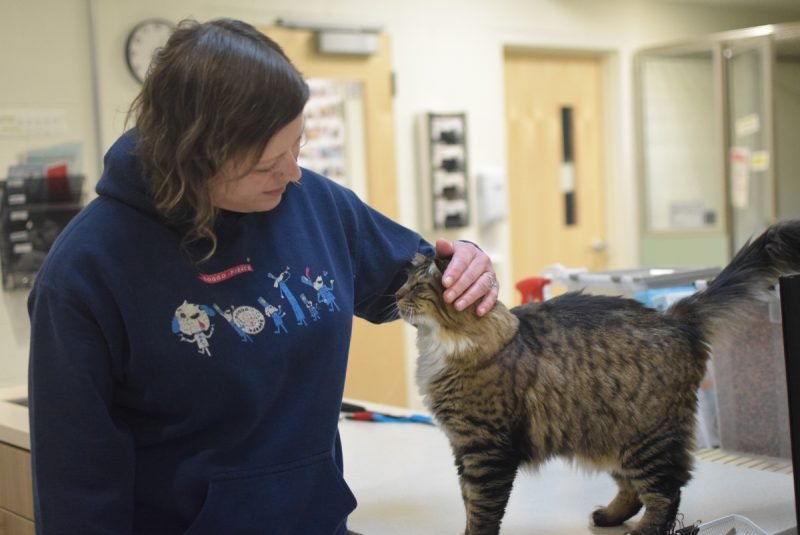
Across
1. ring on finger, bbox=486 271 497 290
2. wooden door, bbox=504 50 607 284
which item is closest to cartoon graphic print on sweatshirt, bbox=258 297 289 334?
ring on finger, bbox=486 271 497 290

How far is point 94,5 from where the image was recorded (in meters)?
3.69

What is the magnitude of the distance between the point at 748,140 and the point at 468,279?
173 inches

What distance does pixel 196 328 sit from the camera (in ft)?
4.00

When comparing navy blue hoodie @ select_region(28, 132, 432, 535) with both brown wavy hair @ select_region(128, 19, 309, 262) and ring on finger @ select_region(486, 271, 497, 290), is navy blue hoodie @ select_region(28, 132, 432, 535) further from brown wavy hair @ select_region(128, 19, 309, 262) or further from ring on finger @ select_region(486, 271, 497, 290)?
ring on finger @ select_region(486, 271, 497, 290)

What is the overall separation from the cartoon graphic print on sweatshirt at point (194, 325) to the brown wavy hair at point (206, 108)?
11 cm

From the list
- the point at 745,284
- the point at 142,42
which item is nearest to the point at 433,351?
the point at 745,284

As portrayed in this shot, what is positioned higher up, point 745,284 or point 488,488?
point 745,284

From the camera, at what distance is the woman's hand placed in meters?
1.43

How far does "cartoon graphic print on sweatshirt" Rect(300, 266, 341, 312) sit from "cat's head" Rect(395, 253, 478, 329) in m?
0.16

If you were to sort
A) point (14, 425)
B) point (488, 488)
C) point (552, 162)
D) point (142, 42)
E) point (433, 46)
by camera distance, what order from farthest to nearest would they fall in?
point (552, 162) → point (433, 46) → point (142, 42) → point (14, 425) → point (488, 488)

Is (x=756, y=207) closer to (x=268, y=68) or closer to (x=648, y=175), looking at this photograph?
(x=648, y=175)

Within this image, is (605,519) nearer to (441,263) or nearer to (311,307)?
(441,263)

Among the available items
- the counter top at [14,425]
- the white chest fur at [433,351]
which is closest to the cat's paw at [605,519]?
the white chest fur at [433,351]

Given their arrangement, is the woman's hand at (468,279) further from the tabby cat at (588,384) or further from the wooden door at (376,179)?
the wooden door at (376,179)
